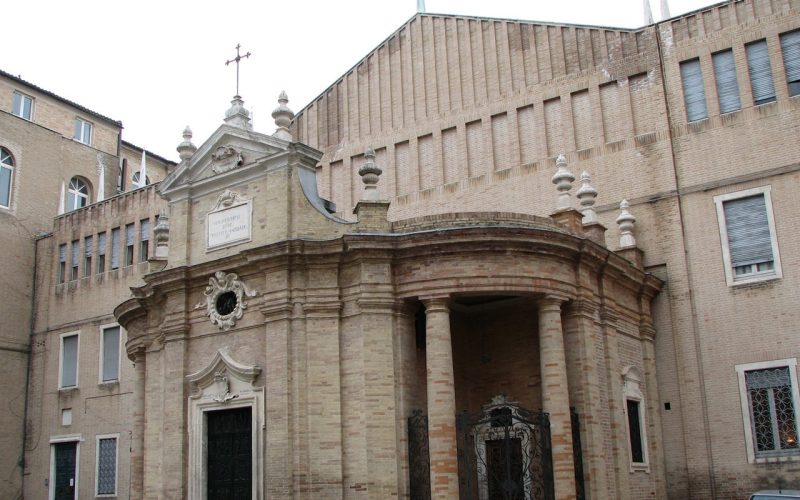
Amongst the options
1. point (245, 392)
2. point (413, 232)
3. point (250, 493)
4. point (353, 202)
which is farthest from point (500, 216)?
point (353, 202)

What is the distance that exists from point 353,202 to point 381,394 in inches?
441

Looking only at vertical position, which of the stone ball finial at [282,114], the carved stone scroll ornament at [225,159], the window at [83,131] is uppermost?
the window at [83,131]

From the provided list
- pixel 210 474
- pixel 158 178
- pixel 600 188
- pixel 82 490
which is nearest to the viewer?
pixel 210 474

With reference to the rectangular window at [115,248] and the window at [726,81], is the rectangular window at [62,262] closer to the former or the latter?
the rectangular window at [115,248]

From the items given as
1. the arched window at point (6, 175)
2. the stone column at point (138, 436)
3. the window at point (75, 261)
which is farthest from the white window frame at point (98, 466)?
A: the arched window at point (6, 175)

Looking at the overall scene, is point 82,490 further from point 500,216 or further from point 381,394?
point 500,216

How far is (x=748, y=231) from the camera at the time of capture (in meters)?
21.6

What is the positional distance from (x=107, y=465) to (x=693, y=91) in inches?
893

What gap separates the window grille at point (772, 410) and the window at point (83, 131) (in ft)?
96.6

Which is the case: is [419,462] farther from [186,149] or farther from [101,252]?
[101,252]

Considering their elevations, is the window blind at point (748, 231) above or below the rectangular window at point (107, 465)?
above

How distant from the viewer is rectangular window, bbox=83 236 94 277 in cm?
3416

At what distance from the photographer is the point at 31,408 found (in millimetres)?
33969

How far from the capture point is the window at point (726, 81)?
22.4 meters
